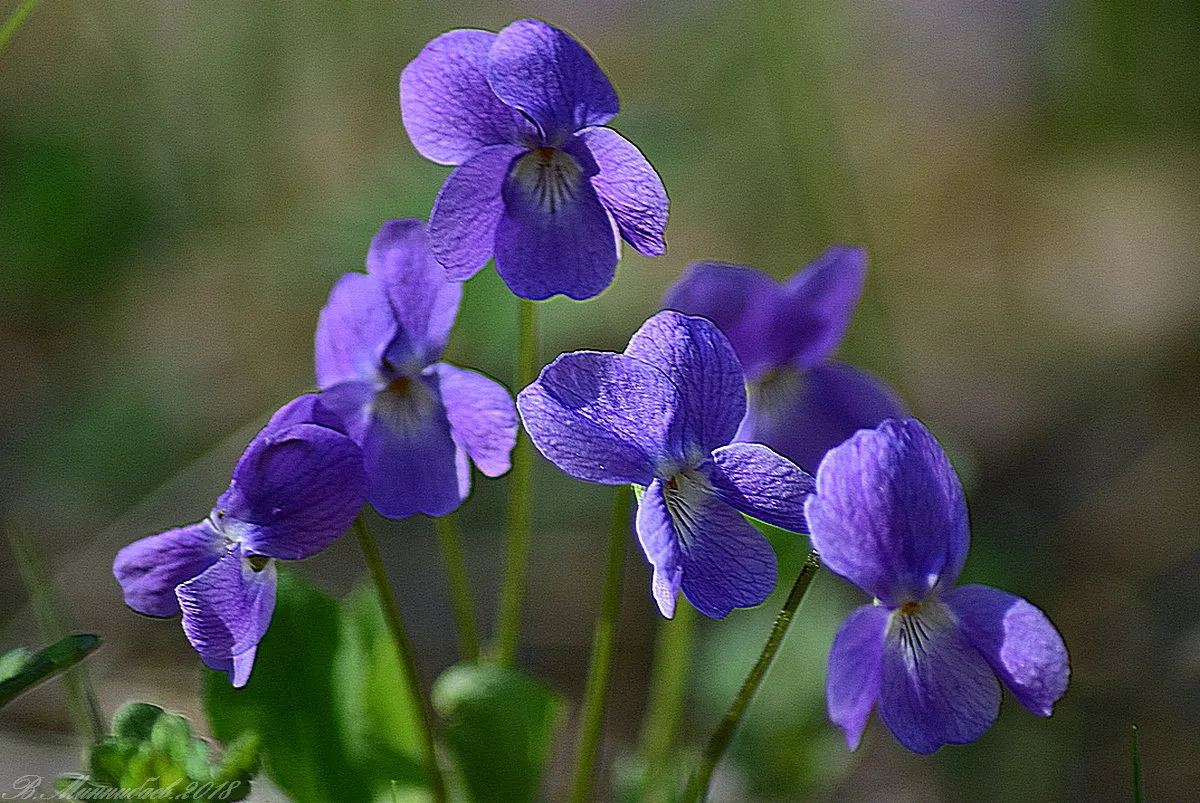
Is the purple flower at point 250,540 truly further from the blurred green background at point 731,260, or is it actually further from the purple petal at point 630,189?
the blurred green background at point 731,260

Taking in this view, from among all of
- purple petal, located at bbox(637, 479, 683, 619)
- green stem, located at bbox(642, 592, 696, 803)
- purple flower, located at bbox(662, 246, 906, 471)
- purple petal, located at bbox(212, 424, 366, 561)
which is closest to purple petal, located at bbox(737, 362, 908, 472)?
purple flower, located at bbox(662, 246, 906, 471)

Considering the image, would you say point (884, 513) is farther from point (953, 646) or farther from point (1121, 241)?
point (1121, 241)

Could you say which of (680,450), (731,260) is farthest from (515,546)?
(731,260)

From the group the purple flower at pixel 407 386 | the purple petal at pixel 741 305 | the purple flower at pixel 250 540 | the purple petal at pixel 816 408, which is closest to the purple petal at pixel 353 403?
the purple flower at pixel 407 386

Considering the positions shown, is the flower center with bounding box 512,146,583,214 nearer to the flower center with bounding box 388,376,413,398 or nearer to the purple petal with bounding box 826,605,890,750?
the flower center with bounding box 388,376,413,398

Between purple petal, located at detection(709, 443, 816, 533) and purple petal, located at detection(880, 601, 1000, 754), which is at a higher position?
purple petal, located at detection(709, 443, 816, 533)
